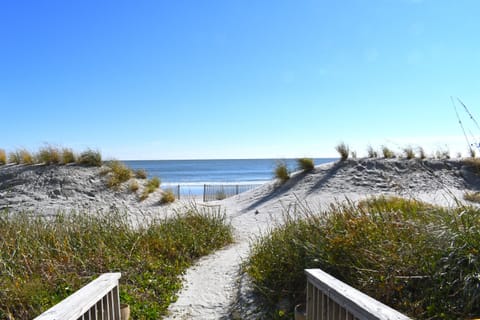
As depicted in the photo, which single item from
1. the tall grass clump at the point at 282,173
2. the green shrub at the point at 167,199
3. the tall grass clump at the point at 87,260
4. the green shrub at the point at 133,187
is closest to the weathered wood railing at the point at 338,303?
the tall grass clump at the point at 87,260

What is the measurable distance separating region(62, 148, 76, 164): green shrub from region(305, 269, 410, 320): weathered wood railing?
1405 cm

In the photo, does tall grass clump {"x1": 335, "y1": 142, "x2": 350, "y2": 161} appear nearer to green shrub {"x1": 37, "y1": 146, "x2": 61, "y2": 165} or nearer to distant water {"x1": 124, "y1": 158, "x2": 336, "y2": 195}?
distant water {"x1": 124, "y1": 158, "x2": 336, "y2": 195}

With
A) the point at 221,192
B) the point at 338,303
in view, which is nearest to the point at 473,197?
the point at 338,303

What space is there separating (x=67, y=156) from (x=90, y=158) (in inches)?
39.0

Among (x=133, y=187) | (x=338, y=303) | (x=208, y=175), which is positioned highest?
(x=338, y=303)

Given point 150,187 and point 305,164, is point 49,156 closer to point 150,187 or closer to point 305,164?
point 150,187

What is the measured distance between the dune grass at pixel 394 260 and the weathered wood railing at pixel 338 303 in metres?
0.42

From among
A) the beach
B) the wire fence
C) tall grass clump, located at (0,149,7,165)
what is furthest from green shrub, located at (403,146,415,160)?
tall grass clump, located at (0,149,7,165)

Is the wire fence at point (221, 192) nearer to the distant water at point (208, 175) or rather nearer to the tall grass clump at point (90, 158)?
the distant water at point (208, 175)

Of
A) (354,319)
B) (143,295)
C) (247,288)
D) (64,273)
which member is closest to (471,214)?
(354,319)

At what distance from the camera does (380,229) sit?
11.8ft

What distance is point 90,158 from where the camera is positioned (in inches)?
578

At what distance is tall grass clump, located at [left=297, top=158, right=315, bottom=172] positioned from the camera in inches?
579

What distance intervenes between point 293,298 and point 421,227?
1.67 m
